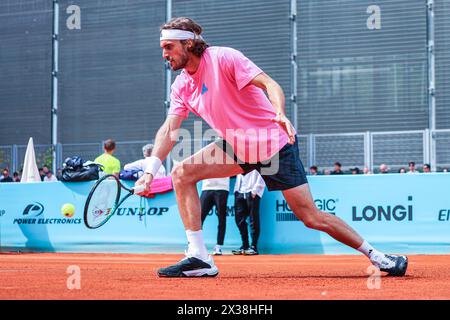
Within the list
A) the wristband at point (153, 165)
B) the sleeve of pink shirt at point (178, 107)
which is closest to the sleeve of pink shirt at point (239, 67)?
the sleeve of pink shirt at point (178, 107)

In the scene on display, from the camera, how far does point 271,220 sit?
13.7 meters

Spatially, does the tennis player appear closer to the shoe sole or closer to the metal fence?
the shoe sole

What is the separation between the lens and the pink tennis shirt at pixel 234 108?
7.13m

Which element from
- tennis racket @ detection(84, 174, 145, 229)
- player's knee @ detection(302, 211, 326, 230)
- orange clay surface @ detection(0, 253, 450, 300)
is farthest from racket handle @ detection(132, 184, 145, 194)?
player's knee @ detection(302, 211, 326, 230)

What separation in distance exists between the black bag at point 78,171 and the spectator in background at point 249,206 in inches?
108

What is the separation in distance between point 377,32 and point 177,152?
6275 millimetres

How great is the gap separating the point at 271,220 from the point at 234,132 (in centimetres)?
664

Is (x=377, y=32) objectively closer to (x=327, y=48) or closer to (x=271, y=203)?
(x=327, y=48)

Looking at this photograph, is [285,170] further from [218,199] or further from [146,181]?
[218,199]

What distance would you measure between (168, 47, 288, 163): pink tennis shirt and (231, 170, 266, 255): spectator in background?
5.98m

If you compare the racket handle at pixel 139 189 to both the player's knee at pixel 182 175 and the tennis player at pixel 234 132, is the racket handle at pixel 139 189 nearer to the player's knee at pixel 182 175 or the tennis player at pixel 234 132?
the tennis player at pixel 234 132

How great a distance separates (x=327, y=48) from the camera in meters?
23.1

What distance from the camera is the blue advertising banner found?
42.0 feet

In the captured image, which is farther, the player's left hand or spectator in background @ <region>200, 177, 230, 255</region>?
spectator in background @ <region>200, 177, 230, 255</region>
